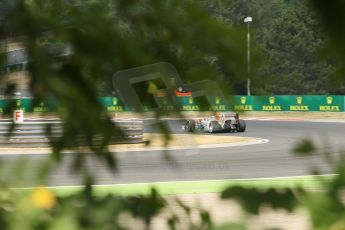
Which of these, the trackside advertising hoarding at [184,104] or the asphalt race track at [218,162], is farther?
the trackside advertising hoarding at [184,104]

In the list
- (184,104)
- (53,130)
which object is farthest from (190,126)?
(53,130)

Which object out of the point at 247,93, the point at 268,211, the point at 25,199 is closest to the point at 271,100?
the point at 247,93

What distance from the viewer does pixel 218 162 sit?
1544 cm

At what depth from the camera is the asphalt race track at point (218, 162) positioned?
1458mm

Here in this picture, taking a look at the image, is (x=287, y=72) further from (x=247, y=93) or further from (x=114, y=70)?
(x=114, y=70)

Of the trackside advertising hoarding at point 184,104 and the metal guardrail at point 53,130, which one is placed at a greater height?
the trackside advertising hoarding at point 184,104

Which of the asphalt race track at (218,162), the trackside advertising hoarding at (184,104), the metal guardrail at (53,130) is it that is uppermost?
the trackside advertising hoarding at (184,104)

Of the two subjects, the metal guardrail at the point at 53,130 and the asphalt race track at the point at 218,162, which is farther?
→ the metal guardrail at the point at 53,130

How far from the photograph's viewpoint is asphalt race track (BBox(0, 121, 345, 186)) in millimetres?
1458

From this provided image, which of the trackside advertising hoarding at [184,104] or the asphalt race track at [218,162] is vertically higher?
the trackside advertising hoarding at [184,104]

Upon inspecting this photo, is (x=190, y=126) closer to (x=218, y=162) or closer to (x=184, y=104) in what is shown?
(x=184, y=104)

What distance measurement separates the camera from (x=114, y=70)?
1739mm

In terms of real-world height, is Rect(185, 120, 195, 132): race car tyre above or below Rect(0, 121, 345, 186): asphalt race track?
above

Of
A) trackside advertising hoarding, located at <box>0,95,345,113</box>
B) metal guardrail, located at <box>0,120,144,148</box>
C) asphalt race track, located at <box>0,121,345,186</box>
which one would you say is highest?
trackside advertising hoarding, located at <box>0,95,345,113</box>
